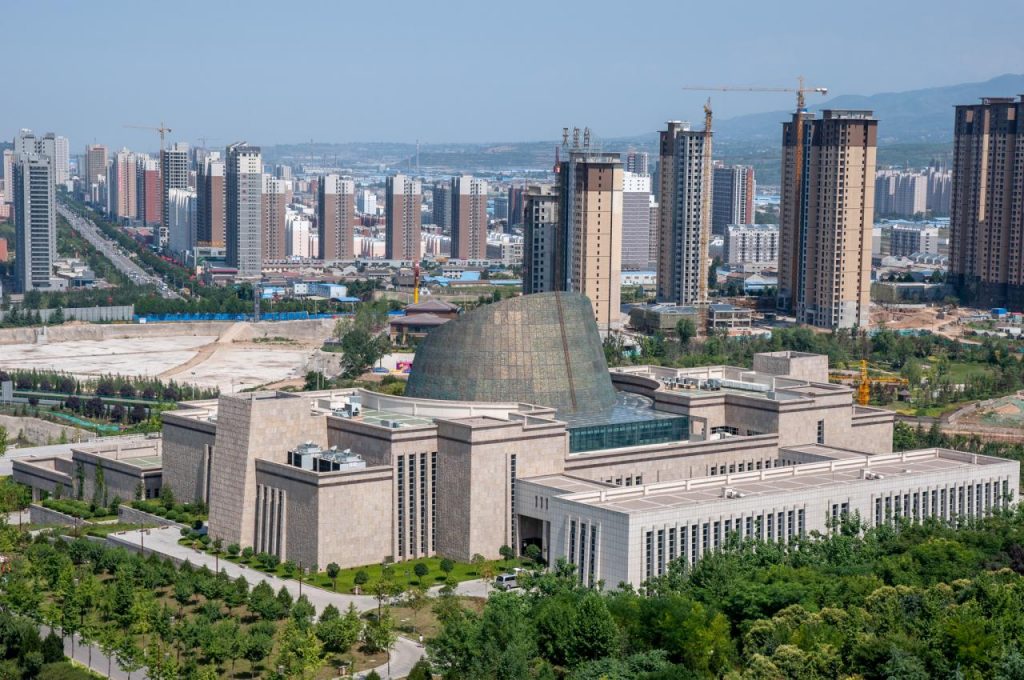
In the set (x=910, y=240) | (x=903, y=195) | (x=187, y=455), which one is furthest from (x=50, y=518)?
(x=903, y=195)

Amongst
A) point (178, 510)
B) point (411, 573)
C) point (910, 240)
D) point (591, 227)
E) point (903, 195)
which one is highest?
point (903, 195)

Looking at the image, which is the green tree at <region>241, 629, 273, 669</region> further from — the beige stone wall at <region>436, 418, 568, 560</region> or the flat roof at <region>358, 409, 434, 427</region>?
the flat roof at <region>358, 409, 434, 427</region>

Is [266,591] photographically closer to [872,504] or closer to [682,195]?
[872,504]

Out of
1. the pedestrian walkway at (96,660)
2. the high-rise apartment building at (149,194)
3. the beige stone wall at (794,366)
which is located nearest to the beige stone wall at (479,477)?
the pedestrian walkway at (96,660)

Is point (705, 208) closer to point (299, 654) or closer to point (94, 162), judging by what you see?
point (299, 654)

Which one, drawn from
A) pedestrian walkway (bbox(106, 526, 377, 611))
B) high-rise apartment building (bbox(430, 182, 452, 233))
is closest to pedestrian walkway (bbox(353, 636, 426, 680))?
pedestrian walkway (bbox(106, 526, 377, 611))

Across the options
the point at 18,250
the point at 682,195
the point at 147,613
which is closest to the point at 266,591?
the point at 147,613
